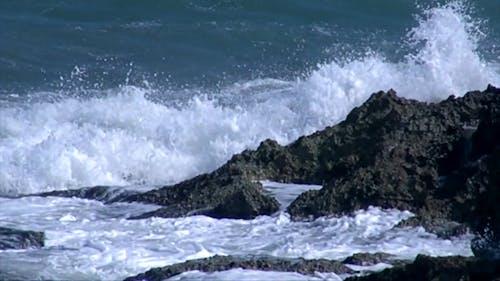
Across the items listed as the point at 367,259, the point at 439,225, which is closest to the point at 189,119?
the point at 439,225

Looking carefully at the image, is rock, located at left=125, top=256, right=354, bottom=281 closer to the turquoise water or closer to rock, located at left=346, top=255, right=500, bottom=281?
rock, located at left=346, top=255, right=500, bottom=281

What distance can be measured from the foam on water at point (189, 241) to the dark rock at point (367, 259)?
10.7 inches

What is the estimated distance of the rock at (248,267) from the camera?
33.6 feet

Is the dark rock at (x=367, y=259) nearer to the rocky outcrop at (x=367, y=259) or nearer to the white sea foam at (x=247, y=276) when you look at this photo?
the rocky outcrop at (x=367, y=259)

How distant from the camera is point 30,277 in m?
10.5

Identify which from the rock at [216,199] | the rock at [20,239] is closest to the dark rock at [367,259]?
the rock at [216,199]

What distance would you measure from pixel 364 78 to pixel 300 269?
8.35 metres

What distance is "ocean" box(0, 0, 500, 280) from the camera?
11406 mm

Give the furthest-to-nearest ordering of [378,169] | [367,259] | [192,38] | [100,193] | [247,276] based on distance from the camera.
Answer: [192,38] < [100,193] < [378,169] < [367,259] < [247,276]

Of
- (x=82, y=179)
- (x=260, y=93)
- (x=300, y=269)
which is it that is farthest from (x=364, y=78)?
(x=300, y=269)

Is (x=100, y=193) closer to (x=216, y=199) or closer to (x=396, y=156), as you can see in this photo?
(x=216, y=199)

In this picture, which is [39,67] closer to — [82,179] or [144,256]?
[82,179]

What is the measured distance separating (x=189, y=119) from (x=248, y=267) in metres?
7.71

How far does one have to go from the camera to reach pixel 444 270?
895cm
